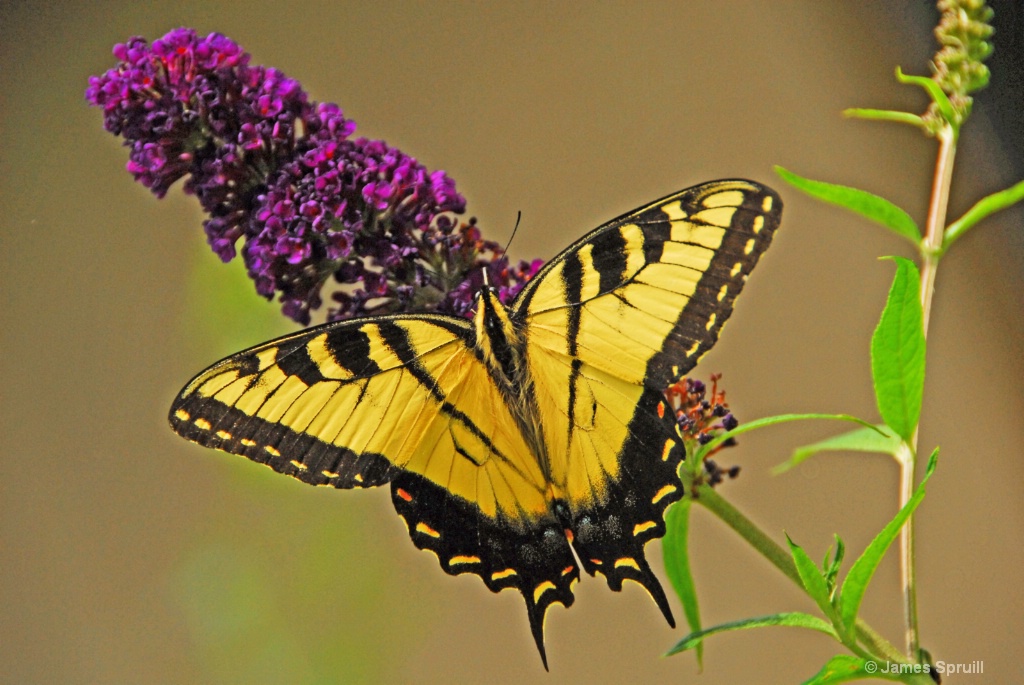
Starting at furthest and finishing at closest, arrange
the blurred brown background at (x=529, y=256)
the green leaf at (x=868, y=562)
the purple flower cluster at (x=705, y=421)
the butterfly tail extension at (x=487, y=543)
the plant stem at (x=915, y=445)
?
the blurred brown background at (x=529, y=256), the butterfly tail extension at (x=487, y=543), the purple flower cluster at (x=705, y=421), the plant stem at (x=915, y=445), the green leaf at (x=868, y=562)

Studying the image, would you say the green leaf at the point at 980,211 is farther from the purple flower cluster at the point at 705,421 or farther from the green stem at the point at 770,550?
the green stem at the point at 770,550

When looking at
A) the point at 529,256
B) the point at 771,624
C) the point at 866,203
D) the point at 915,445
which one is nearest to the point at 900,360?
the point at 915,445

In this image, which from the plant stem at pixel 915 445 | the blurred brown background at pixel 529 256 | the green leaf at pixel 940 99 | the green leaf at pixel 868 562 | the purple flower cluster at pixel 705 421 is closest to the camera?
the green leaf at pixel 868 562

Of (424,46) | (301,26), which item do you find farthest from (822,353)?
(301,26)

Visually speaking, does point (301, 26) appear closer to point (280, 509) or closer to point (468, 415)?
point (280, 509)

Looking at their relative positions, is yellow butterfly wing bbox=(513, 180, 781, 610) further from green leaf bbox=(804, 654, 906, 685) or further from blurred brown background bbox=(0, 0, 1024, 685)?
blurred brown background bbox=(0, 0, 1024, 685)

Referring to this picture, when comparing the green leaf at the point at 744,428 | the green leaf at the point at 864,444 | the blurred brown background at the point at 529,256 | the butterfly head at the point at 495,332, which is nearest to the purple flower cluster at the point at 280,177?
the butterfly head at the point at 495,332

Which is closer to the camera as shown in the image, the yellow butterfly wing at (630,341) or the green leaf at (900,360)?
the green leaf at (900,360)
